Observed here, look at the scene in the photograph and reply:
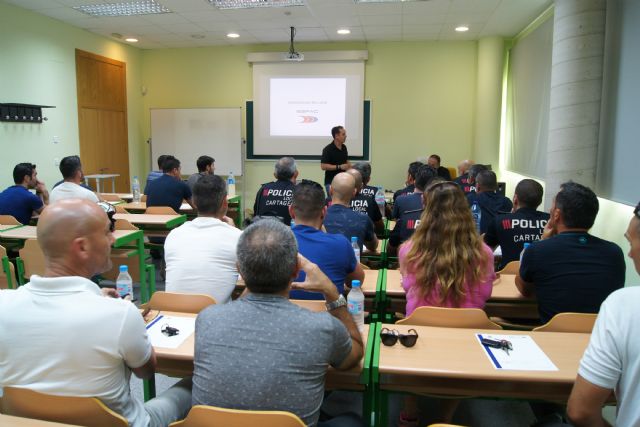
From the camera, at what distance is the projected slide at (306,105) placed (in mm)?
8766

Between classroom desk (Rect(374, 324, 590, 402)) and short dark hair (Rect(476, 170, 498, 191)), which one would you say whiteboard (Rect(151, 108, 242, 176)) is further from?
classroom desk (Rect(374, 324, 590, 402))

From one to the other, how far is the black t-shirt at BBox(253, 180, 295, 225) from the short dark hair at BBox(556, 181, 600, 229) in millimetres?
2847

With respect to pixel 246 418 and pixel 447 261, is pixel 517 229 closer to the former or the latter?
pixel 447 261

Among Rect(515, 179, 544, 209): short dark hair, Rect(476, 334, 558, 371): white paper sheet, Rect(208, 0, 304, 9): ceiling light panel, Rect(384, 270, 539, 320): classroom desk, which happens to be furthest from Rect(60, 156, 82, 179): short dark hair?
Rect(476, 334, 558, 371): white paper sheet

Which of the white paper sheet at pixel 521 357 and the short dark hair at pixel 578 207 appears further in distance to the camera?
the short dark hair at pixel 578 207

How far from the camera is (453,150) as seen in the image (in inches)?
347

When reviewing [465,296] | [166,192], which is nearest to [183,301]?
[465,296]

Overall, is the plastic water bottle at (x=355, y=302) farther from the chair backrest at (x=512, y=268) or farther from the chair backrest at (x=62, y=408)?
the chair backrest at (x=512, y=268)

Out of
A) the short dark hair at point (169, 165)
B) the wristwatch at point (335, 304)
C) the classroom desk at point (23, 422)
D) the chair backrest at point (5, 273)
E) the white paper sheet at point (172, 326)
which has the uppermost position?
the short dark hair at point (169, 165)

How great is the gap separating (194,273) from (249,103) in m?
7.00

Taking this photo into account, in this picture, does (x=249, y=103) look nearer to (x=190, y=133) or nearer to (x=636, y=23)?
(x=190, y=133)

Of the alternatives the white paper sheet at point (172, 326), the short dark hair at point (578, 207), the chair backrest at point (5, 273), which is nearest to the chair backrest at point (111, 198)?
the chair backrest at point (5, 273)

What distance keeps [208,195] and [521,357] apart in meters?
1.90

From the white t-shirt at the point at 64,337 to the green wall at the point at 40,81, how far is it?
593 centimetres
